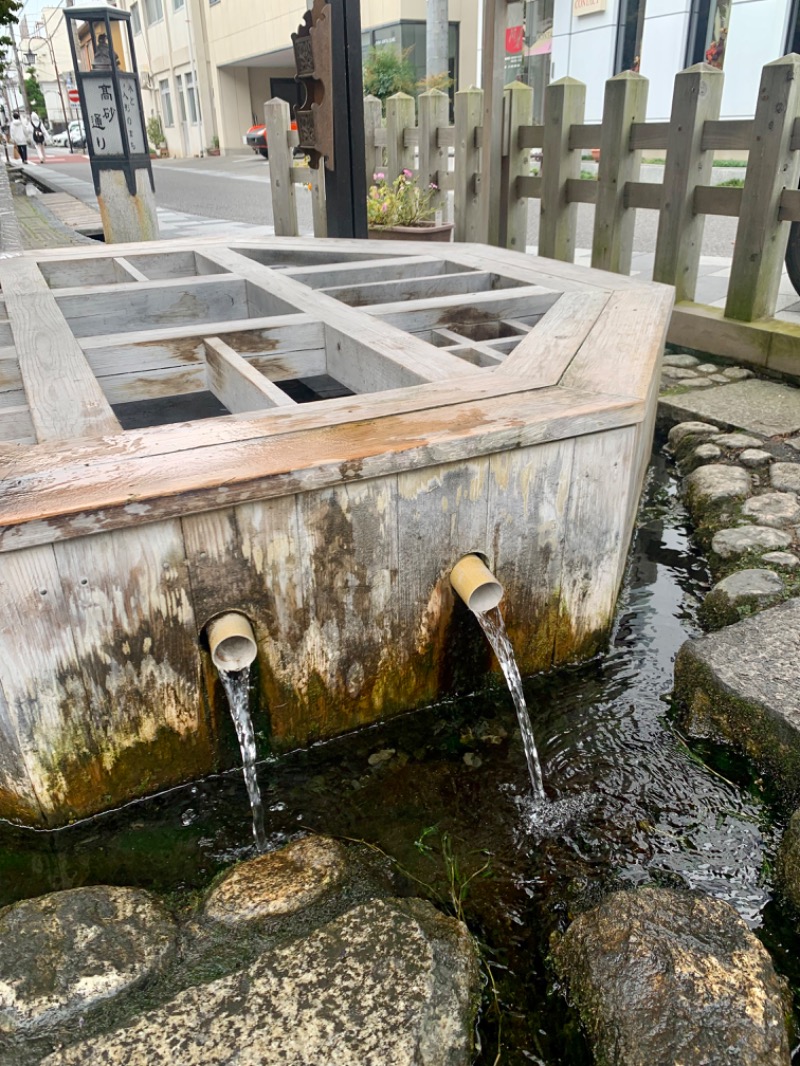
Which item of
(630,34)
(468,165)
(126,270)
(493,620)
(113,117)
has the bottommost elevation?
(493,620)

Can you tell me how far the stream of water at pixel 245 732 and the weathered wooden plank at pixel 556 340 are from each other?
4.12 feet

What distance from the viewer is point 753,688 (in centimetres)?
230

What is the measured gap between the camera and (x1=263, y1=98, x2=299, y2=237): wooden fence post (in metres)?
7.84

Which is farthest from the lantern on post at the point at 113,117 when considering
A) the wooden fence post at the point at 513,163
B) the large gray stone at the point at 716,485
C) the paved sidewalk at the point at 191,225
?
the large gray stone at the point at 716,485

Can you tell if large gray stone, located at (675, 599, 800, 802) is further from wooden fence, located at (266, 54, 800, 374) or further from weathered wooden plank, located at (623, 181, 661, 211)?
weathered wooden plank, located at (623, 181, 661, 211)

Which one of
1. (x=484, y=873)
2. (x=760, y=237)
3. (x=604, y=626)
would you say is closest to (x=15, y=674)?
(x=484, y=873)

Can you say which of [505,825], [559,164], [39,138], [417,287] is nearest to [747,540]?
[505,825]

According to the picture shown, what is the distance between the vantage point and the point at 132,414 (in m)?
3.91

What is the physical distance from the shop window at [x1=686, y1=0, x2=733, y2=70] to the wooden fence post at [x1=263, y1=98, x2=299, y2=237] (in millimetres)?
13867

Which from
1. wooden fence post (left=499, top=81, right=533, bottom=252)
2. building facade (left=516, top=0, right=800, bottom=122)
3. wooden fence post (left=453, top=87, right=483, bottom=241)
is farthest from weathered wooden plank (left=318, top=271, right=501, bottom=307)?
building facade (left=516, top=0, right=800, bottom=122)

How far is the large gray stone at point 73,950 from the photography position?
159 cm

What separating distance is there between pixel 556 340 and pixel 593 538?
32.2 inches

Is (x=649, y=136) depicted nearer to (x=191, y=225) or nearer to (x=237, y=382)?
(x=237, y=382)

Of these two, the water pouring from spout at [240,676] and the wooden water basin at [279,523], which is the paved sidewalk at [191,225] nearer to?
the wooden water basin at [279,523]
